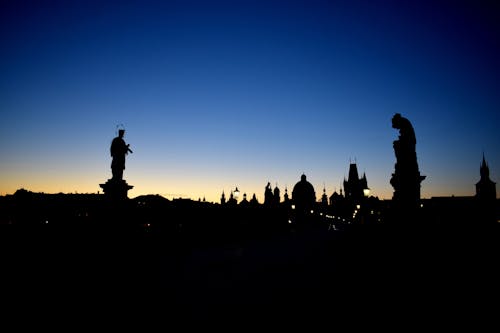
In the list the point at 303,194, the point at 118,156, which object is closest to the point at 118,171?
the point at 118,156

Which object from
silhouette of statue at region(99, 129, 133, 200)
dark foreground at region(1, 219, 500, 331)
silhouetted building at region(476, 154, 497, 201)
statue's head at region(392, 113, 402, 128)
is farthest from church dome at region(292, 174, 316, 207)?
silhouetted building at region(476, 154, 497, 201)

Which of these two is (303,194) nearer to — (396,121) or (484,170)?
(396,121)

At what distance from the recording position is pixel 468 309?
496cm

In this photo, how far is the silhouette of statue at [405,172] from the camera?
1105cm

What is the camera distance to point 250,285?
7.54m

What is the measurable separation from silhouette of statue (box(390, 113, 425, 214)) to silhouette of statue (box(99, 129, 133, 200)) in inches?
469

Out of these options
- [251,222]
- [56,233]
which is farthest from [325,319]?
[251,222]

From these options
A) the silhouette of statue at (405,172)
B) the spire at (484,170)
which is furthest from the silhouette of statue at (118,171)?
the spire at (484,170)

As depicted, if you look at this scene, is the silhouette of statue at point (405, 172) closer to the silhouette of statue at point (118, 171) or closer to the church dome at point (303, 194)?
the silhouette of statue at point (118, 171)

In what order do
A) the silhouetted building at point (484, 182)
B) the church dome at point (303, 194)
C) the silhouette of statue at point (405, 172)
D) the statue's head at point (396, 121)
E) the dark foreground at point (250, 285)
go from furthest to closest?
1. the silhouetted building at point (484, 182)
2. the church dome at point (303, 194)
3. the statue's head at point (396, 121)
4. the silhouette of statue at point (405, 172)
5. the dark foreground at point (250, 285)

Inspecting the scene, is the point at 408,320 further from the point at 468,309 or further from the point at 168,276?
the point at 168,276

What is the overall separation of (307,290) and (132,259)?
7.72 metres

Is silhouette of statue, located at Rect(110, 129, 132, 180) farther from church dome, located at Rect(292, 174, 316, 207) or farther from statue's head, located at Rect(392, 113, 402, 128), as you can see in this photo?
church dome, located at Rect(292, 174, 316, 207)

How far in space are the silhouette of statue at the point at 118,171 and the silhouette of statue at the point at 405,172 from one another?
11.9 m
